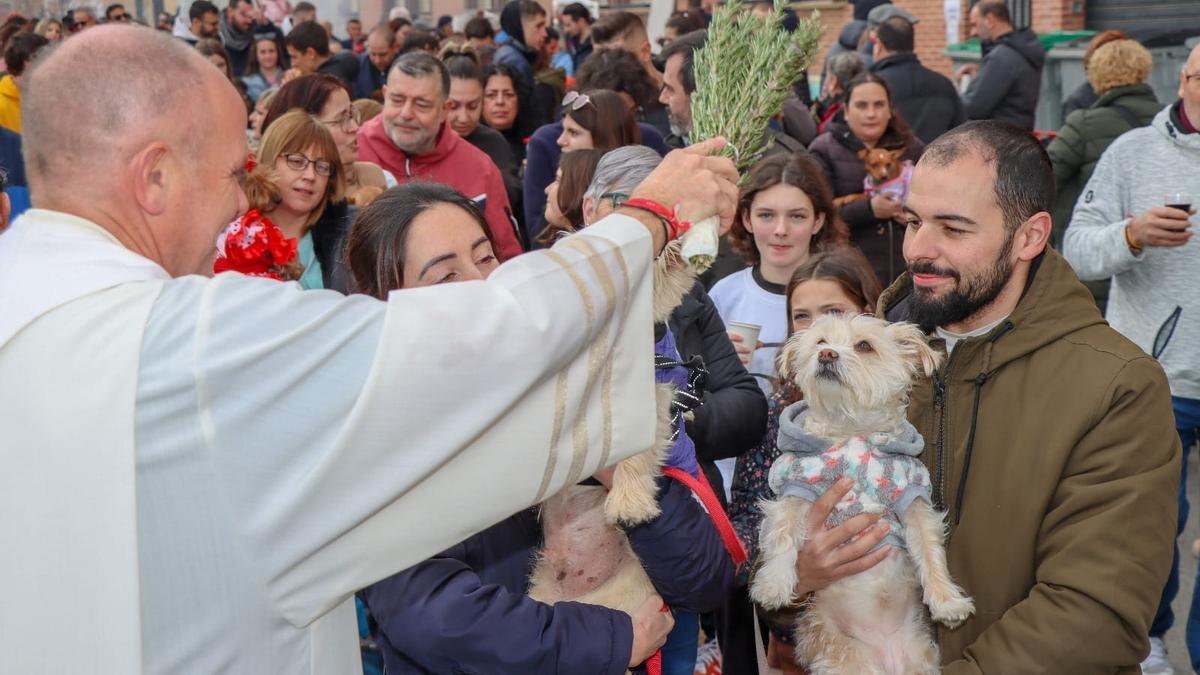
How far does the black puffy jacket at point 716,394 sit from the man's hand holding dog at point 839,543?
1.37ft

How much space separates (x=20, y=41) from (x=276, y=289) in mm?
9021

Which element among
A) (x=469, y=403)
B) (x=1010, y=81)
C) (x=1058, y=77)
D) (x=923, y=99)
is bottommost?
(x=1058, y=77)

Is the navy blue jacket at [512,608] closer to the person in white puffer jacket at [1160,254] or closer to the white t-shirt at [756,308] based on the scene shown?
the white t-shirt at [756,308]

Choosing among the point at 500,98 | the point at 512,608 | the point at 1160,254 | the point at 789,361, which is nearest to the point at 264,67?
the point at 500,98

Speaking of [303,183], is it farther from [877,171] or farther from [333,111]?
[877,171]

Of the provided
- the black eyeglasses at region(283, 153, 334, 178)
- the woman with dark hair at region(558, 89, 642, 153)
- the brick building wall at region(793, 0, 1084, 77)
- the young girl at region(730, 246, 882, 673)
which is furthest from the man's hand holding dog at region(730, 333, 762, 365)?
the brick building wall at region(793, 0, 1084, 77)

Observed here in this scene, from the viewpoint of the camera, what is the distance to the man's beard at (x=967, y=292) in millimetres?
3045

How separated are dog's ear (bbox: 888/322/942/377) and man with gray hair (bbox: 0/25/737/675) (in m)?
1.32

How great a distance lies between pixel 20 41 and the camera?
31.6 ft

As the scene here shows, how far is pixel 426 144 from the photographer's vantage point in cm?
721

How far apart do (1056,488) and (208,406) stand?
1.97 m

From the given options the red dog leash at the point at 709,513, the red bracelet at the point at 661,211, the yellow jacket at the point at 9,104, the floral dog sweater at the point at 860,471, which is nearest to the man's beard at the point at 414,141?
the yellow jacket at the point at 9,104

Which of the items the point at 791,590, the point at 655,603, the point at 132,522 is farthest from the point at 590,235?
the point at 791,590

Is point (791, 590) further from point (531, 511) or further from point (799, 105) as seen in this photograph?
point (799, 105)
